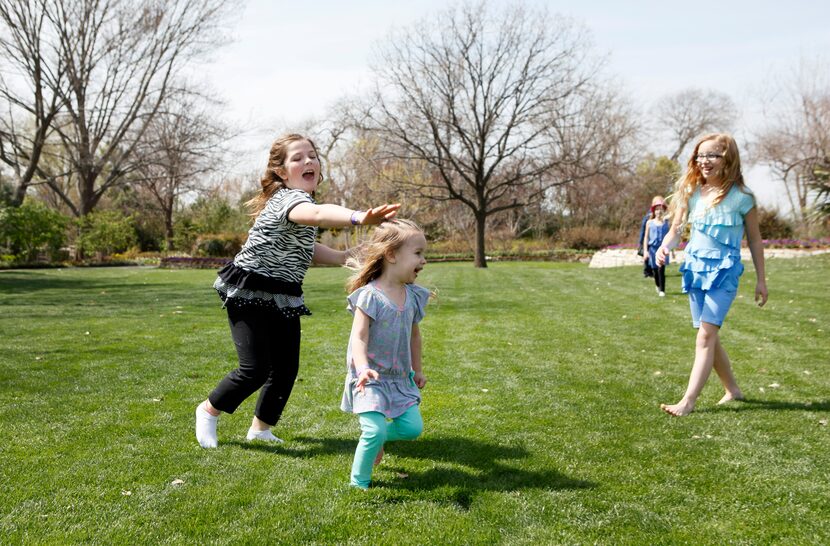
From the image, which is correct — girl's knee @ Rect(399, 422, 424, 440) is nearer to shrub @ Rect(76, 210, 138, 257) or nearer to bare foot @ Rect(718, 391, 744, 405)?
bare foot @ Rect(718, 391, 744, 405)

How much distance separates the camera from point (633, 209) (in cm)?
4266

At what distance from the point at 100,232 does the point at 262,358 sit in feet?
96.1

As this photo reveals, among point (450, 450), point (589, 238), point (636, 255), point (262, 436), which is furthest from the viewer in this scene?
point (589, 238)

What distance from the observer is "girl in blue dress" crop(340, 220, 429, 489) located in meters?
3.18

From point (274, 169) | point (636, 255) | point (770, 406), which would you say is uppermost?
point (274, 169)

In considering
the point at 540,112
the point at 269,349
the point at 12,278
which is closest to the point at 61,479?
the point at 269,349

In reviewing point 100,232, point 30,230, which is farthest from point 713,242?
point 100,232

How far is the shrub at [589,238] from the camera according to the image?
3612cm

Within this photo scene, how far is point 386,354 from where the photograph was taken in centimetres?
330

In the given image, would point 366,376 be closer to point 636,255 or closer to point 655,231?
point 655,231

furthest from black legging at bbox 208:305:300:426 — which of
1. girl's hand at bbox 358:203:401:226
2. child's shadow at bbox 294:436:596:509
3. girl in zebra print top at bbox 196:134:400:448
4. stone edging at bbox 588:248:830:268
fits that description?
stone edging at bbox 588:248:830:268

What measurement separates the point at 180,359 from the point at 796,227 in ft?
101

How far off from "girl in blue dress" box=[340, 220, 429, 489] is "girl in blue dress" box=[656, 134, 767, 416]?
90.5 inches

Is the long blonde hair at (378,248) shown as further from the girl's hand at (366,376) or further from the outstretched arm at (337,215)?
the girl's hand at (366,376)
